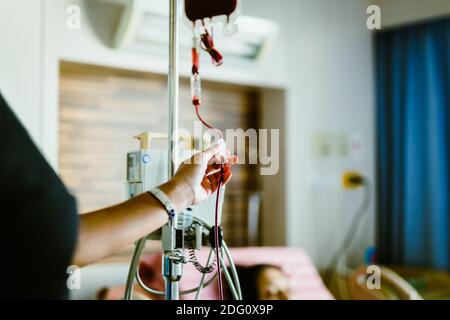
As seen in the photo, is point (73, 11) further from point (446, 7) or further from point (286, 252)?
point (446, 7)

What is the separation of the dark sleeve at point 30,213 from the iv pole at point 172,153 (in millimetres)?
241

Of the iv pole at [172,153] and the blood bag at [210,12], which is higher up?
the blood bag at [210,12]

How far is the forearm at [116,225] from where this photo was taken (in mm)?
718

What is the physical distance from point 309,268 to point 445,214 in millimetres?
965

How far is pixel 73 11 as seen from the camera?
1.83 meters

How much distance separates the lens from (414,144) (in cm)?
272

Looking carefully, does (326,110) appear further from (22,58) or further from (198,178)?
(198,178)

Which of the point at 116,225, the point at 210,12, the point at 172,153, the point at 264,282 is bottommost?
the point at 264,282

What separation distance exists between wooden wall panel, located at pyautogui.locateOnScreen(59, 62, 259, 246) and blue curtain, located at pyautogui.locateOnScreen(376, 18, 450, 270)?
3.22 feet

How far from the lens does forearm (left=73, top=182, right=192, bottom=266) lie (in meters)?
0.72

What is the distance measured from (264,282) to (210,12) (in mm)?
1090

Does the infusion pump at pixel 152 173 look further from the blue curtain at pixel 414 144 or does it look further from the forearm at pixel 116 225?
the blue curtain at pixel 414 144

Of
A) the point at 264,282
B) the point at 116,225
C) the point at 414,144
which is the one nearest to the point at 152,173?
the point at 116,225

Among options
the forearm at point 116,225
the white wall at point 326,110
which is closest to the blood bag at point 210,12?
the forearm at point 116,225
